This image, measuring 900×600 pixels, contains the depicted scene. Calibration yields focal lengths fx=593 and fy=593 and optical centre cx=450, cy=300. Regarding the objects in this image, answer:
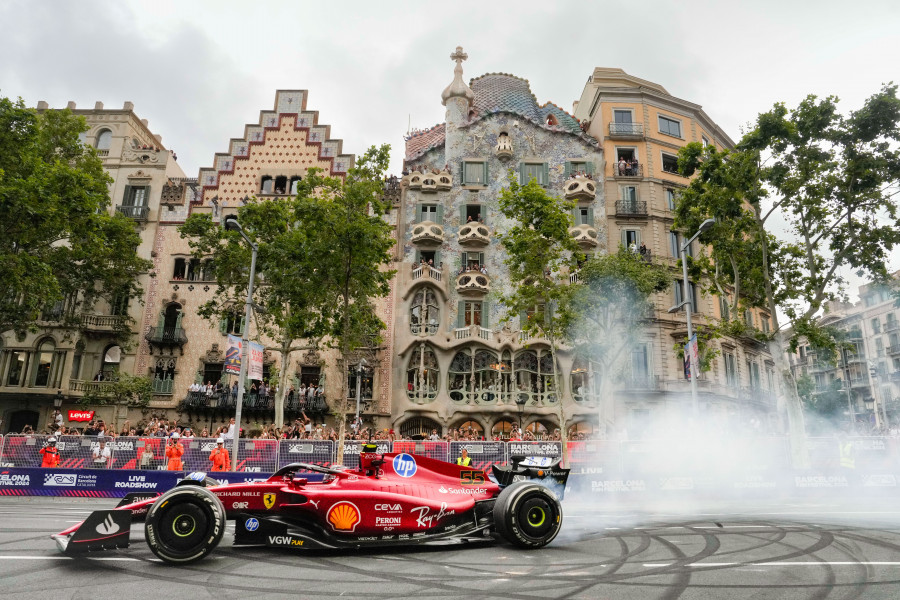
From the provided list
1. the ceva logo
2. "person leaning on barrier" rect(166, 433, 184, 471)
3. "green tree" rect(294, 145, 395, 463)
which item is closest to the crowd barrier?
"person leaning on barrier" rect(166, 433, 184, 471)

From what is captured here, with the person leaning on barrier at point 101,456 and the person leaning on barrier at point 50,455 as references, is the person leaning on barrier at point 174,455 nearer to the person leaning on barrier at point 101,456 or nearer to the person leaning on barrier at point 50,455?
the person leaning on barrier at point 101,456

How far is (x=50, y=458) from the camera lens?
1892 cm

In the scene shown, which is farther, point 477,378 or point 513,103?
point 513,103

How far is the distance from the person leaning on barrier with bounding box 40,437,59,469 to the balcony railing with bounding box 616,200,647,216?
106ft

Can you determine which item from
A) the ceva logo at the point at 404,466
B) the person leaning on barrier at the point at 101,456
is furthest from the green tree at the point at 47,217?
the ceva logo at the point at 404,466

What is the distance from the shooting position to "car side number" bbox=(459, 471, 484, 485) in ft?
29.7

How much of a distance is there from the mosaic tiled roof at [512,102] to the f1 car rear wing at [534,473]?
35091 mm

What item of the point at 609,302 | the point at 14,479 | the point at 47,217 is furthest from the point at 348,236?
the point at 609,302

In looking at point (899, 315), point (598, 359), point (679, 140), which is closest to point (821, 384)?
point (899, 315)

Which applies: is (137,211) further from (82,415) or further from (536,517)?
(536,517)

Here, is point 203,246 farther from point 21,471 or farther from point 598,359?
point 598,359

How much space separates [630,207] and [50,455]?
110ft

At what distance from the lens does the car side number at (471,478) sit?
904cm

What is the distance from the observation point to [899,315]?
225ft
